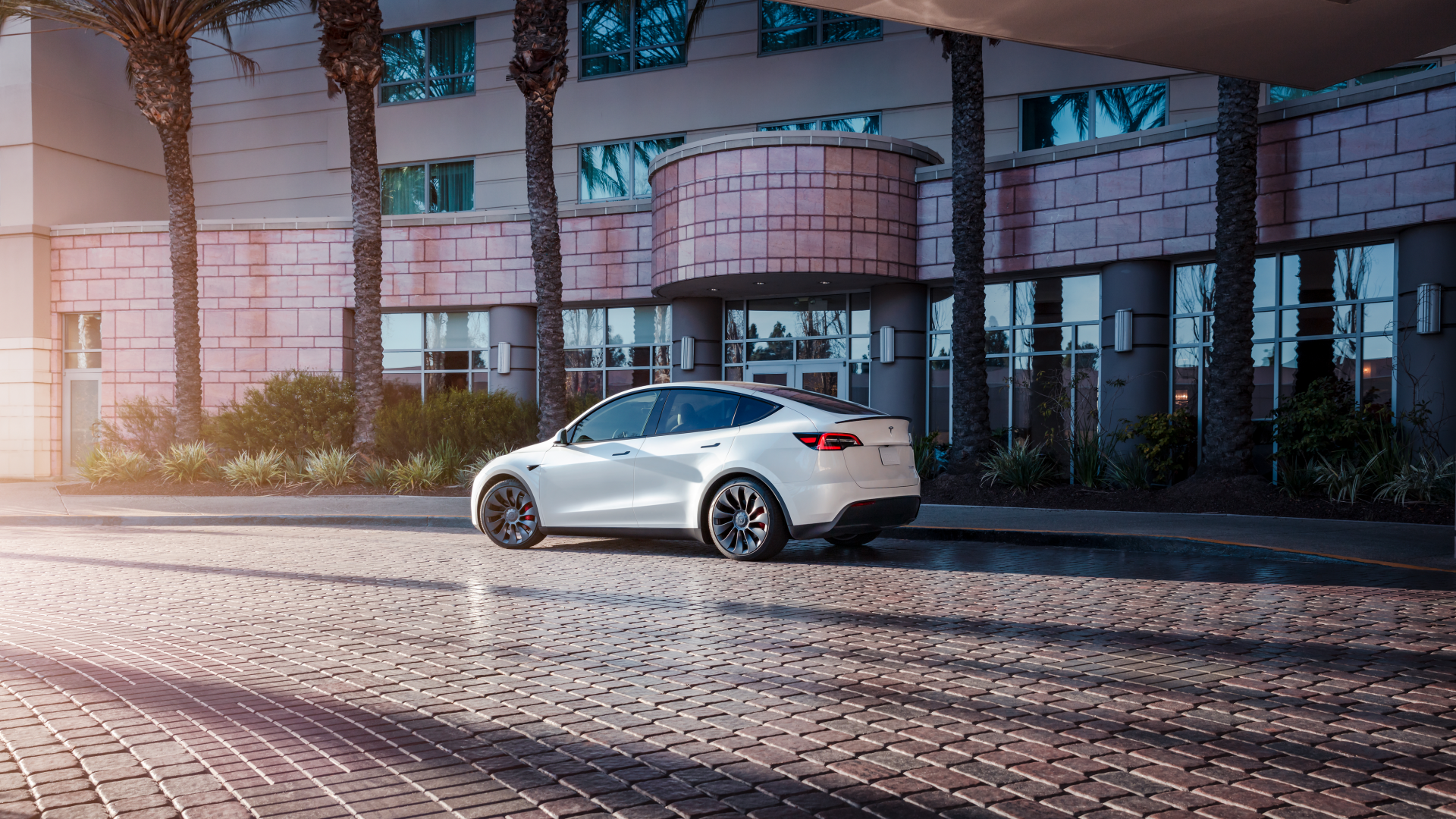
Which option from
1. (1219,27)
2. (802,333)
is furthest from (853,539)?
(802,333)

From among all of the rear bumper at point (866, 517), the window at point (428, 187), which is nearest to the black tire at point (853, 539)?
the rear bumper at point (866, 517)

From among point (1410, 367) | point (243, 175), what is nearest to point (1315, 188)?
point (1410, 367)

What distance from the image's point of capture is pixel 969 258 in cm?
1830

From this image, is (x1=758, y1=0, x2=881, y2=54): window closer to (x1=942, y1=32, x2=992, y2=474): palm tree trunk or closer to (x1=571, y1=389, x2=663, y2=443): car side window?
(x1=942, y1=32, x2=992, y2=474): palm tree trunk

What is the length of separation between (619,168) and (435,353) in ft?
20.3

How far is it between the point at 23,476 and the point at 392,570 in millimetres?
22323

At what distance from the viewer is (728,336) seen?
24.3 metres

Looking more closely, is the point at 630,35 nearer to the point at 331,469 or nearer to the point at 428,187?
the point at 428,187

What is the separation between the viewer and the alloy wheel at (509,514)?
11.7 meters

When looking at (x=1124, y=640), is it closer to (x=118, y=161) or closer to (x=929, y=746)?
(x=929, y=746)

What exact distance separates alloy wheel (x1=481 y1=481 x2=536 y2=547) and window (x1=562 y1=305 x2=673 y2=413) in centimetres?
1278

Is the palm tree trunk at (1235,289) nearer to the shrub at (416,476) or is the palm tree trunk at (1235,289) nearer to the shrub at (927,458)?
the shrub at (927,458)

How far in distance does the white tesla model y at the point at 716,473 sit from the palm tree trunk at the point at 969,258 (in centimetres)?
708

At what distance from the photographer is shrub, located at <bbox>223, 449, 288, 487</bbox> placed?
20.5 meters
